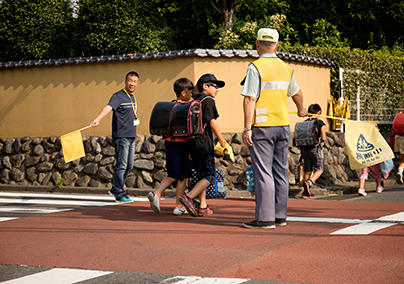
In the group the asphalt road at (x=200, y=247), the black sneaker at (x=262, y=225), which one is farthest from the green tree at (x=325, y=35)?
the black sneaker at (x=262, y=225)

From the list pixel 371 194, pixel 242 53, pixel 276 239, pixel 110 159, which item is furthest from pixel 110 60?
pixel 276 239

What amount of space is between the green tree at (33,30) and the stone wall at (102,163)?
5204mm

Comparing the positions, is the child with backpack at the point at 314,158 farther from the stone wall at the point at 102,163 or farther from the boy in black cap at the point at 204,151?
the boy in black cap at the point at 204,151

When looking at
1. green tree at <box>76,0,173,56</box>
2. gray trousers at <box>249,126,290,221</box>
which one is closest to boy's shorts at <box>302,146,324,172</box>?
gray trousers at <box>249,126,290,221</box>

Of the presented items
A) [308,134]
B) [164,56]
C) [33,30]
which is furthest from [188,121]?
[33,30]

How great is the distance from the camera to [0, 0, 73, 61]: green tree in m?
17.6

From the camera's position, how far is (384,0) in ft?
74.2

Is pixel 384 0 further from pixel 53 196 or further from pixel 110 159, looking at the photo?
pixel 53 196

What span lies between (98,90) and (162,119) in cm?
606

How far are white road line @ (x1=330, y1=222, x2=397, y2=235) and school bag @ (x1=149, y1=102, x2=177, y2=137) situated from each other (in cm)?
262

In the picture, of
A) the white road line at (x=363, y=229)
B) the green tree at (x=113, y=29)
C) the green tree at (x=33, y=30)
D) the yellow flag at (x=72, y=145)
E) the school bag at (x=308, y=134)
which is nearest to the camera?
the white road line at (x=363, y=229)

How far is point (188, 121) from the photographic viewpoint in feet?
22.6

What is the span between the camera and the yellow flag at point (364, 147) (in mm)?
7688

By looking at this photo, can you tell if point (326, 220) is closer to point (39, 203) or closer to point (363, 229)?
point (363, 229)
